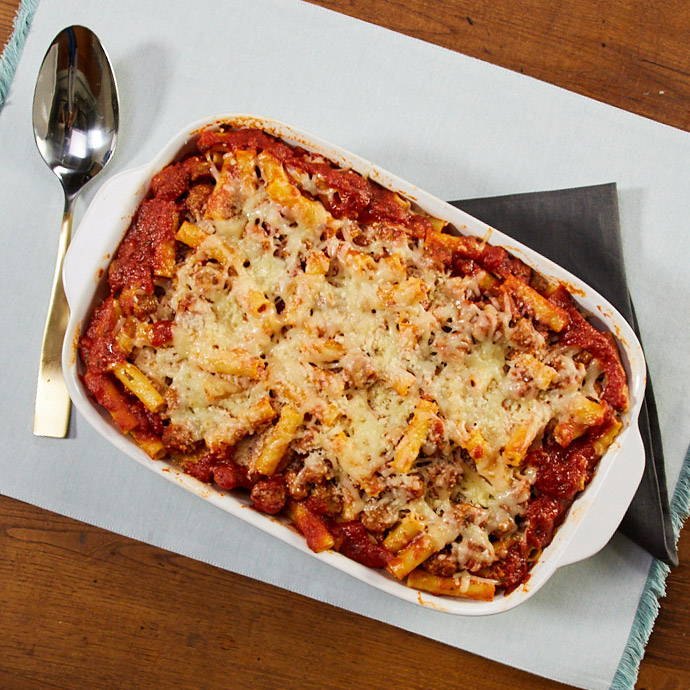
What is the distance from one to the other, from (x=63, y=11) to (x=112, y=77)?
0.39 meters

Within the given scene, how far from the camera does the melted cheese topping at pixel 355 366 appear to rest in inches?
76.9

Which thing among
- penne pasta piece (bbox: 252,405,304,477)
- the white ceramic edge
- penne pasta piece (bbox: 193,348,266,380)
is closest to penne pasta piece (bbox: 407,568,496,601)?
the white ceramic edge

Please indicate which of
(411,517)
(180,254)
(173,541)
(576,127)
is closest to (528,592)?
(411,517)

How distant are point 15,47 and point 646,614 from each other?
10.6 ft

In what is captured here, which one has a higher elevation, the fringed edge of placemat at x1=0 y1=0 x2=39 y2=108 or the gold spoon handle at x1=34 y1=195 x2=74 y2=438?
the fringed edge of placemat at x1=0 y1=0 x2=39 y2=108

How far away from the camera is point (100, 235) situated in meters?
2.18

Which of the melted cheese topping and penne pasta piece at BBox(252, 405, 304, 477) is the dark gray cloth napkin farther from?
penne pasta piece at BBox(252, 405, 304, 477)

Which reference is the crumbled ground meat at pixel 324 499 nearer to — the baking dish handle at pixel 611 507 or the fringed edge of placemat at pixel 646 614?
the baking dish handle at pixel 611 507

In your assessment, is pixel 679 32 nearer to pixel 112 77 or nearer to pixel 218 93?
pixel 218 93

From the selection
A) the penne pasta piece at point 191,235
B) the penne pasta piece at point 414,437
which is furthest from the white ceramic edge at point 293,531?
the penne pasta piece at point 414,437

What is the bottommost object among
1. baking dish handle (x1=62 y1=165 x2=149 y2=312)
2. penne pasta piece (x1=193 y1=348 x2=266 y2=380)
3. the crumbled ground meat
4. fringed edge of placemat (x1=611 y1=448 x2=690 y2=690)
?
fringed edge of placemat (x1=611 y1=448 x2=690 y2=690)

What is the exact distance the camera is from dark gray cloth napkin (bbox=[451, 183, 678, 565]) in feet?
7.72

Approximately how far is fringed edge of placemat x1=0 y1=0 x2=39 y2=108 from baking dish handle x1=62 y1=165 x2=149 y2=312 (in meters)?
0.85

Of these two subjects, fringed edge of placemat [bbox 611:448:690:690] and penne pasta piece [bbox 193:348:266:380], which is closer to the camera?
penne pasta piece [bbox 193:348:266:380]
